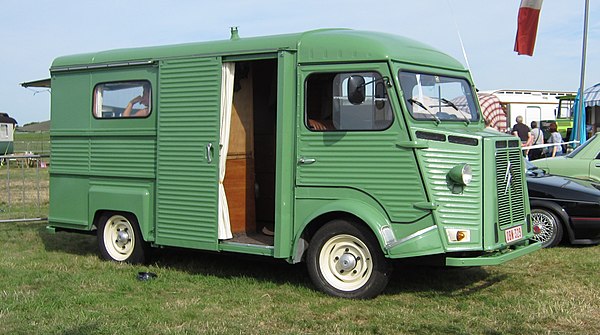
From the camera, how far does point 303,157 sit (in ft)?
24.6

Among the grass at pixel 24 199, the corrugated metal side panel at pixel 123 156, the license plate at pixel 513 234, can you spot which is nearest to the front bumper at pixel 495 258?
the license plate at pixel 513 234

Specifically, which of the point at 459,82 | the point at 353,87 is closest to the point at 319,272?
the point at 353,87

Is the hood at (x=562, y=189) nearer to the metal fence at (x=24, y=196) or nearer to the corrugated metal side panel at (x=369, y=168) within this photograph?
the corrugated metal side panel at (x=369, y=168)

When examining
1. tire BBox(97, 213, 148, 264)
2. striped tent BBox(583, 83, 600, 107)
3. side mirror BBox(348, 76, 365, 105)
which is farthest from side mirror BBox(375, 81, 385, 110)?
striped tent BBox(583, 83, 600, 107)

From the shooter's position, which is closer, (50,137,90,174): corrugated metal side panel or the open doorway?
the open doorway

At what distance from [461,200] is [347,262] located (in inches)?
50.7

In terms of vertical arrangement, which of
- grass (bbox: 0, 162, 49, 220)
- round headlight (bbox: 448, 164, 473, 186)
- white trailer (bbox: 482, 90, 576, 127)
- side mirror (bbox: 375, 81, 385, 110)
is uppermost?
white trailer (bbox: 482, 90, 576, 127)

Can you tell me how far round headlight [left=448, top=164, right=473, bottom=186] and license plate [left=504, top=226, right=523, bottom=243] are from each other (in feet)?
2.73

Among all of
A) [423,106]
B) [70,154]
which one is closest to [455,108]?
[423,106]

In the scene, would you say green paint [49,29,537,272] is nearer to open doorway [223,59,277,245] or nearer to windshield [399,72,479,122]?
windshield [399,72,479,122]

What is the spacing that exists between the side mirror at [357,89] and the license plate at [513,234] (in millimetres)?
1988

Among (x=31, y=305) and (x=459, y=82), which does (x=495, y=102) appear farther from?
(x=31, y=305)

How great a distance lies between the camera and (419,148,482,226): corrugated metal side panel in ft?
22.6

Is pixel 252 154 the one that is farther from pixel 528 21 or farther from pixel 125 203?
pixel 528 21
